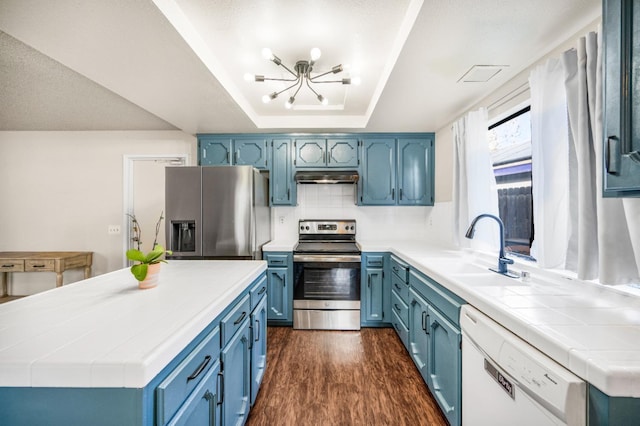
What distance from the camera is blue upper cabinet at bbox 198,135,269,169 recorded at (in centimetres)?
316

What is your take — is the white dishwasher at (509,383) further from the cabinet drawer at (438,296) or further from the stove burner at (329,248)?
the stove burner at (329,248)

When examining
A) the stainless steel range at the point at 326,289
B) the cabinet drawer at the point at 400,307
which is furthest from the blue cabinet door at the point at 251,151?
the cabinet drawer at the point at 400,307

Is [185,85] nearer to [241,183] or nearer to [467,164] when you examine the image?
[241,183]

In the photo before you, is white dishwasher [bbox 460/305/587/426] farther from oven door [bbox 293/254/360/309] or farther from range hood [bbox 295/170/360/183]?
range hood [bbox 295/170/360/183]

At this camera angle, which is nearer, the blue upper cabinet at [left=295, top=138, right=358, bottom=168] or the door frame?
the blue upper cabinet at [left=295, top=138, right=358, bottom=168]

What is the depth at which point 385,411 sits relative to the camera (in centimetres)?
166

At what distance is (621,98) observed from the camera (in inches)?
32.0

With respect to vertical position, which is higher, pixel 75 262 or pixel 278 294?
pixel 75 262

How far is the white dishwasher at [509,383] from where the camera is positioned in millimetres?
712

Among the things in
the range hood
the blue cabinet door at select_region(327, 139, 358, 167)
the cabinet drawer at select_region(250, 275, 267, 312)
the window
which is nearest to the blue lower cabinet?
the range hood

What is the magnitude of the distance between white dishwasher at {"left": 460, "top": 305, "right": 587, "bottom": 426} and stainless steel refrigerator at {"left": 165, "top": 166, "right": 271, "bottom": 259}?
76.6 inches

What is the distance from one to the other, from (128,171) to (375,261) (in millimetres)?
3469

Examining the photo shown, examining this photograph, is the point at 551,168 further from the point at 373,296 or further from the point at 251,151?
the point at 251,151

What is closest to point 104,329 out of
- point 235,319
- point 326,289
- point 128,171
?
point 235,319
